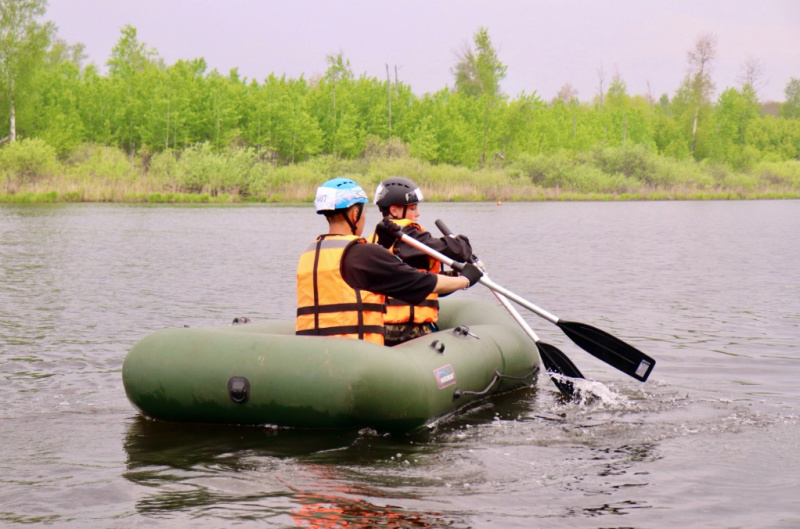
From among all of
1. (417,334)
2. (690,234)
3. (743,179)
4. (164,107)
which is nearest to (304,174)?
(164,107)

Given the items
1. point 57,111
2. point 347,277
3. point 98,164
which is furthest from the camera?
point 57,111

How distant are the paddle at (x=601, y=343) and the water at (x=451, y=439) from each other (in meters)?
0.21

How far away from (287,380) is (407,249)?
144 cm

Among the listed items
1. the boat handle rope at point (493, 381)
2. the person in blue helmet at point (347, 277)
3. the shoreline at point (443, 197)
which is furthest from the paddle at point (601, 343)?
the shoreline at point (443, 197)

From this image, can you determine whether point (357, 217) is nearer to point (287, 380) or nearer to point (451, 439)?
point (287, 380)

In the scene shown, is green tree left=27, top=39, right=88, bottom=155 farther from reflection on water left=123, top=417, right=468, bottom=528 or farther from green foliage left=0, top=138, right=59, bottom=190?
reflection on water left=123, top=417, right=468, bottom=528

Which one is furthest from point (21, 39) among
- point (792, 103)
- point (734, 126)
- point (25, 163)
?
point (792, 103)

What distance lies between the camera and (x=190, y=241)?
19438 millimetres

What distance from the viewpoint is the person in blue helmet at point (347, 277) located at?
5.10 m

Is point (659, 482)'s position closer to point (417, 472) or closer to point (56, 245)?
point (417, 472)

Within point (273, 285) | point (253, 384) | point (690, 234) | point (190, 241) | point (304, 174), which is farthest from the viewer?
point (304, 174)

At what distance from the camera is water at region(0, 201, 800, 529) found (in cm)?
407

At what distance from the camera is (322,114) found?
186 ft

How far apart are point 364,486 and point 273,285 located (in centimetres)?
842
